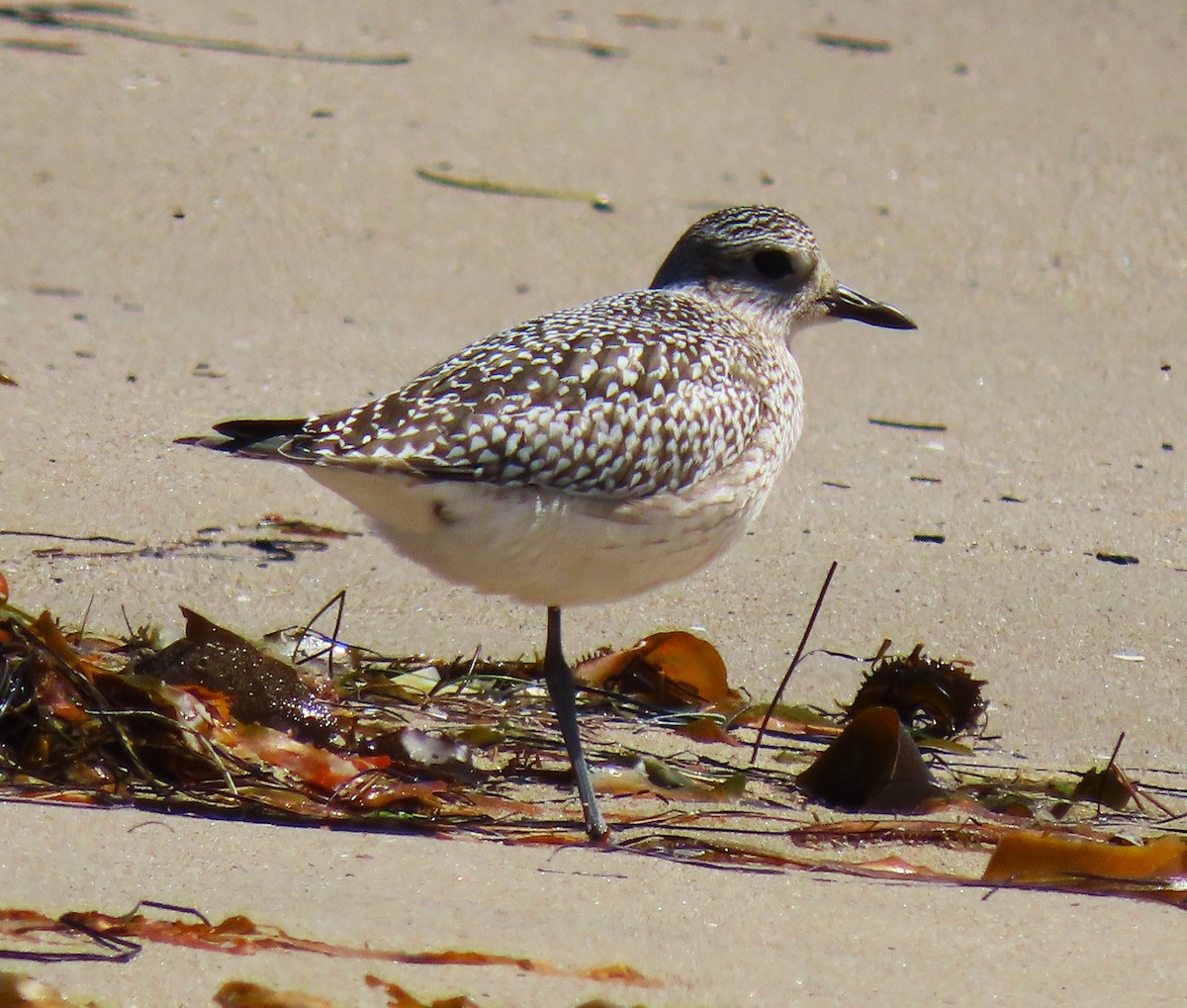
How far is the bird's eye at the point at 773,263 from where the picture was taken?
5207 mm

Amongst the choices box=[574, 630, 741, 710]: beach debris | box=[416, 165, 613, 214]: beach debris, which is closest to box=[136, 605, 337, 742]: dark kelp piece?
box=[574, 630, 741, 710]: beach debris

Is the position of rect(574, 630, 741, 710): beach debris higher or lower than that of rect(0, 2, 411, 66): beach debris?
lower

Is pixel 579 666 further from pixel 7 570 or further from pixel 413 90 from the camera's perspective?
pixel 413 90

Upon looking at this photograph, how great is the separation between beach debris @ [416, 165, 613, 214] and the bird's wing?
4127 millimetres

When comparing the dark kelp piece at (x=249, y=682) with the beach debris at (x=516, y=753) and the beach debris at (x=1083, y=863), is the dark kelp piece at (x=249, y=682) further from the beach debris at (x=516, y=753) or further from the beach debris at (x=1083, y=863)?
the beach debris at (x=1083, y=863)

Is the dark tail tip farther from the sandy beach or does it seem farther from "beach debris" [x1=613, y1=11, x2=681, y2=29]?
"beach debris" [x1=613, y1=11, x2=681, y2=29]

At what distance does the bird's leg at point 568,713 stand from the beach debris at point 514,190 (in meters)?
4.53

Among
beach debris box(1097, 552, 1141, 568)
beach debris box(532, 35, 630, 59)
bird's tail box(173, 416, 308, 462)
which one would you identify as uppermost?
beach debris box(532, 35, 630, 59)

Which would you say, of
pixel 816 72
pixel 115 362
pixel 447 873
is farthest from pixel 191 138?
pixel 447 873

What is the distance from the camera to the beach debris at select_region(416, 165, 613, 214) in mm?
8727

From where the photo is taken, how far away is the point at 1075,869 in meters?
3.65

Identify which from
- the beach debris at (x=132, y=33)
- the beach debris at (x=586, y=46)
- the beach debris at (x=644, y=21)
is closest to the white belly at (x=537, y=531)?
the beach debris at (x=132, y=33)

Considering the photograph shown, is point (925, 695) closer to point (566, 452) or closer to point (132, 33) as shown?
point (566, 452)

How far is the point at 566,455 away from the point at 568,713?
606 mm
